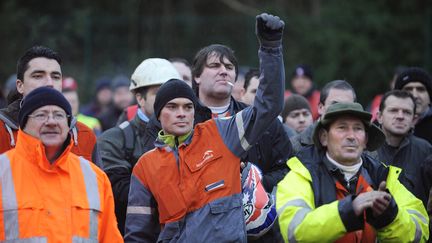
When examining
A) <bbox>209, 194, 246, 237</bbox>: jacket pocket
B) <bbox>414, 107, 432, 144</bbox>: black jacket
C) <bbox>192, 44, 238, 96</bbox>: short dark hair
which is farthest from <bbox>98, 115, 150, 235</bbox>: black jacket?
<bbox>414, 107, 432, 144</bbox>: black jacket

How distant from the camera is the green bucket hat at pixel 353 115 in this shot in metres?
6.43

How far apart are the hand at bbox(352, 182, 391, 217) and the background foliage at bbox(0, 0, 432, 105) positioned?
1495 centimetres

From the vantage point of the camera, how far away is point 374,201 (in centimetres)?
597

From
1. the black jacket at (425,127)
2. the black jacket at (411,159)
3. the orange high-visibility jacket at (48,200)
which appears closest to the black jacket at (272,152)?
the black jacket at (411,159)

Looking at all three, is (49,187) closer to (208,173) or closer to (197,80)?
(208,173)

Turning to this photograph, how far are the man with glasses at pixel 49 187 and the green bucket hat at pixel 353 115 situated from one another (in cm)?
151

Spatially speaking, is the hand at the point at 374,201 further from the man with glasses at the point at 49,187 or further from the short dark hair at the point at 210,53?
the short dark hair at the point at 210,53

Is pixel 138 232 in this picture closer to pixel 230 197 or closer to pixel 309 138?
pixel 230 197

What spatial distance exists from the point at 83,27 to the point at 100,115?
6.14m

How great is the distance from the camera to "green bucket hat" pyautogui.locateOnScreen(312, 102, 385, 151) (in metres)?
6.43

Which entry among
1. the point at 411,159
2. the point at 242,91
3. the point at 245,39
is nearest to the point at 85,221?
the point at 411,159

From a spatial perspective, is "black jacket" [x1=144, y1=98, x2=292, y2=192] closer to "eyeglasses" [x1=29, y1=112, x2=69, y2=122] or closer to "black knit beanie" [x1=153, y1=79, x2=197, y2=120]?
"black knit beanie" [x1=153, y1=79, x2=197, y2=120]

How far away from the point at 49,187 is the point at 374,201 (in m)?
2.07

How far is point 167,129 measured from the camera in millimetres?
7262
